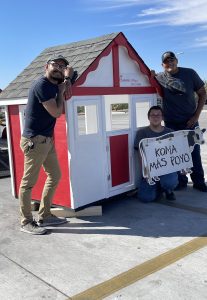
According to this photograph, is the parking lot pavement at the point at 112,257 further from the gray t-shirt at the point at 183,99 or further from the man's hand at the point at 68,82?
the man's hand at the point at 68,82

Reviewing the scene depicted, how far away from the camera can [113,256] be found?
3545 mm

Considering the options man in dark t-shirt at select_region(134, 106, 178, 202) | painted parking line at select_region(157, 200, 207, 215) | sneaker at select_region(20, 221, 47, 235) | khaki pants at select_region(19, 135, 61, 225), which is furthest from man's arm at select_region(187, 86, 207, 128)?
sneaker at select_region(20, 221, 47, 235)

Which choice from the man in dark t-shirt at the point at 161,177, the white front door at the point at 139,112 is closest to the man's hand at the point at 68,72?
the white front door at the point at 139,112

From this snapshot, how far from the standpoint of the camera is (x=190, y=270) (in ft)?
10.4

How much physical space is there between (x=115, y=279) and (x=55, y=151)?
1864 mm

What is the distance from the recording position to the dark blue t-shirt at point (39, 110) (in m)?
3.96

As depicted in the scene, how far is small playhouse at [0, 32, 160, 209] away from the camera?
4551 mm

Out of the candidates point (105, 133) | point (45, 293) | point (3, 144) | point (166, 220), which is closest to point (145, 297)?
point (45, 293)

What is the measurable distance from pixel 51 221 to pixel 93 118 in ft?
4.86

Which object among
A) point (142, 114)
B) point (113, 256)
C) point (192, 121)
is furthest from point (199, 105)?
point (113, 256)

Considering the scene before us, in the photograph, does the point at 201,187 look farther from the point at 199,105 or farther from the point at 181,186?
the point at 199,105

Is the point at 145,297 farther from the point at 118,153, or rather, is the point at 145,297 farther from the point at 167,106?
the point at 167,106

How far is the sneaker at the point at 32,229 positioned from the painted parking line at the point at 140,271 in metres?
1.33

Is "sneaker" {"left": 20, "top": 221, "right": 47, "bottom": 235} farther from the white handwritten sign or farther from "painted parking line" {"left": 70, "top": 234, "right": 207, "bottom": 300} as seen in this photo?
the white handwritten sign
